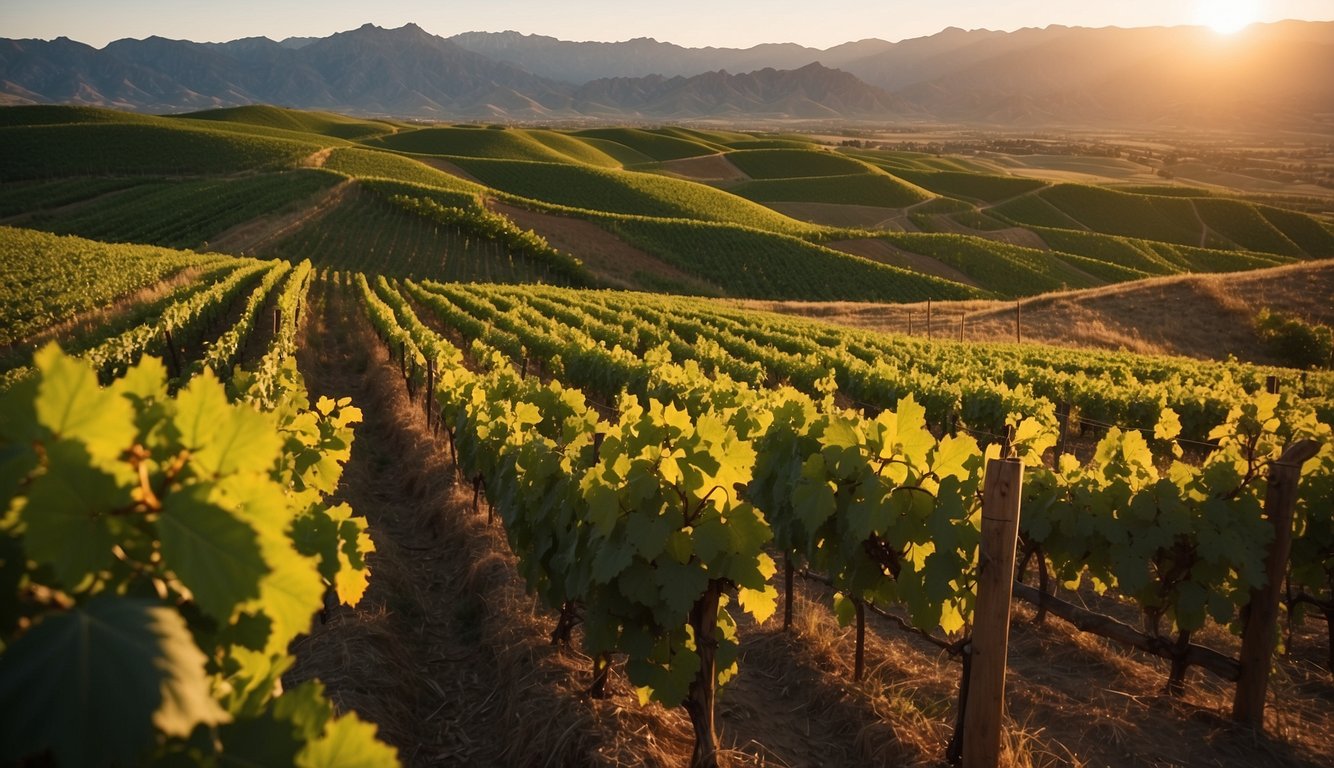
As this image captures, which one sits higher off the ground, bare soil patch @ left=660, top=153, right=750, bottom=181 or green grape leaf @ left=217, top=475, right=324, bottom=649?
bare soil patch @ left=660, top=153, right=750, bottom=181

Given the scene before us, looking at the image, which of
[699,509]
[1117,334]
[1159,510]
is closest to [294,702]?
[699,509]

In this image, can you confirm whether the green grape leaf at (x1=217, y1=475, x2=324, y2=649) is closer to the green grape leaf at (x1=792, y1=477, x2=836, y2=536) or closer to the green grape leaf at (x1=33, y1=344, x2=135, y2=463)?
the green grape leaf at (x1=33, y1=344, x2=135, y2=463)

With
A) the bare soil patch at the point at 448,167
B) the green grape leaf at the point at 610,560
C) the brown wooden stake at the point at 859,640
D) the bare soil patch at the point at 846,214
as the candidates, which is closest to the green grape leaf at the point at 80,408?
the green grape leaf at the point at 610,560

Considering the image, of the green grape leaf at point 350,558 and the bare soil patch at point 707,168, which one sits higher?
the bare soil patch at point 707,168

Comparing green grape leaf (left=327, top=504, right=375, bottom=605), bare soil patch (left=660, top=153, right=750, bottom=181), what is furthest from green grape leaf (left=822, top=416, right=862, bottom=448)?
bare soil patch (left=660, top=153, right=750, bottom=181)

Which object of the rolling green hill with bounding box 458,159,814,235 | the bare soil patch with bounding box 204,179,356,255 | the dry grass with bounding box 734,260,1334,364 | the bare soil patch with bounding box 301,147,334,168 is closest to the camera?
the dry grass with bounding box 734,260,1334,364

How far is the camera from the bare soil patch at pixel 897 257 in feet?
188

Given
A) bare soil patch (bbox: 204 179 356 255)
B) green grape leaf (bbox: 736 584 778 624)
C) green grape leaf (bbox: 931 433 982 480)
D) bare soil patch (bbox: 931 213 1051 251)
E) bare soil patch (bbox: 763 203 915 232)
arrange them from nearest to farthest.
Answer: green grape leaf (bbox: 736 584 778 624) → green grape leaf (bbox: 931 433 982 480) → bare soil patch (bbox: 204 179 356 255) → bare soil patch (bbox: 931 213 1051 251) → bare soil patch (bbox: 763 203 915 232)

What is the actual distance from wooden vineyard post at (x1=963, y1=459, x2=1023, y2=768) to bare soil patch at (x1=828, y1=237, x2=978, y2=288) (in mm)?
54571

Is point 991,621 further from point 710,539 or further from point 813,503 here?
point 710,539

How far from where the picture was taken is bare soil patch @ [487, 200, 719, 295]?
160ft

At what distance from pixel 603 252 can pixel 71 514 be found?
51.8 meters

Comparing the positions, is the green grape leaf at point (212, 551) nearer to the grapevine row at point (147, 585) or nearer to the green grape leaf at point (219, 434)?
the grapevine row at point (147, 585)

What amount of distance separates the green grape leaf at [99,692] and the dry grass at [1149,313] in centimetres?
3093
